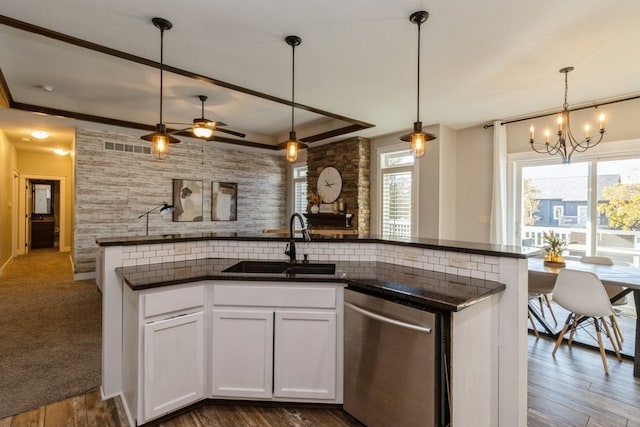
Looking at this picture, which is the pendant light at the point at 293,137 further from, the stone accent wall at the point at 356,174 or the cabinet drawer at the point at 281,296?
the stone accent wall at the point at 356,174

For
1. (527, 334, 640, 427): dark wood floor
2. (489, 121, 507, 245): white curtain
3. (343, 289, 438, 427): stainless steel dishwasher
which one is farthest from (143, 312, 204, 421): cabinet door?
(489, 121, 507, 245): white curtain

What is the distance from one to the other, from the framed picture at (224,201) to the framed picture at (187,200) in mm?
302

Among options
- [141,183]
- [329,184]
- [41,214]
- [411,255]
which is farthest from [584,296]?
[41,214]

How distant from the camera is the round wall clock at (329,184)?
251 inches

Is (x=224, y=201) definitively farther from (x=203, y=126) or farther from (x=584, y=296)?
(x=584, y=296)

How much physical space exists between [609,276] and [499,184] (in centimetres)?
221

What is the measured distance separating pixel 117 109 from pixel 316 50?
11.9 feet

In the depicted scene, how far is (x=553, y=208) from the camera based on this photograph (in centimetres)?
460

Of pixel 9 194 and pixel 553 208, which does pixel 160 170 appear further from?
pixel 553 208

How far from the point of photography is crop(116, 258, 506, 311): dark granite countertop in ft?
5.41

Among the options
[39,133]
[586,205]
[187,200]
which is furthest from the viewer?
[187,200]

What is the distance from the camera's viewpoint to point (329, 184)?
21.5 feet

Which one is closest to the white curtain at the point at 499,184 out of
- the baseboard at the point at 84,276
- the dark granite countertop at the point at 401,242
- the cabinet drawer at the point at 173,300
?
the dark granite countertop at the point at 401,242

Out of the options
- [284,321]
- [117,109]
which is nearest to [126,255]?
[284,321]
